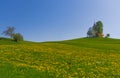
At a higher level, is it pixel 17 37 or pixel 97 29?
pixel 97 29

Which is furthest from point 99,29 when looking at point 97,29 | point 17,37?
point 17,37

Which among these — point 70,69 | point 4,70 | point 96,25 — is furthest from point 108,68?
point 96,25

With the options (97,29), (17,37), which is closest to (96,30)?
(97,29)

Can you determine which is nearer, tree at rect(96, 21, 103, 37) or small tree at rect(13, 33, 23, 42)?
small tree at rect(13, 33, 23, 42)

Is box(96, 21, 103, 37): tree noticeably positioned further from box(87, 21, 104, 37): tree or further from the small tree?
the small tree

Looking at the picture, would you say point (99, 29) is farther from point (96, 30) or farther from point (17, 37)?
point (17, 37)

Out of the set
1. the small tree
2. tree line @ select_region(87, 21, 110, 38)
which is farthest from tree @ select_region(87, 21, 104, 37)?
the small tree

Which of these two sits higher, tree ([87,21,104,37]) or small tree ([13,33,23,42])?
tree ([87,21,104,37])

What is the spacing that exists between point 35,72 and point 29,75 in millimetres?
1222

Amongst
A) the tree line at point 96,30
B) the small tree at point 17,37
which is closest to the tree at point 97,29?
the tree line at point 96,30

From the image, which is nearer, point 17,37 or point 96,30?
point 17,37

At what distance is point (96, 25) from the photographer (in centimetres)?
17388

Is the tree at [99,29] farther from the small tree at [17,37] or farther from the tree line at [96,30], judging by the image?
the small tree at [17,37]

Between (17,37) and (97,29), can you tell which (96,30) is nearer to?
(97,29)
